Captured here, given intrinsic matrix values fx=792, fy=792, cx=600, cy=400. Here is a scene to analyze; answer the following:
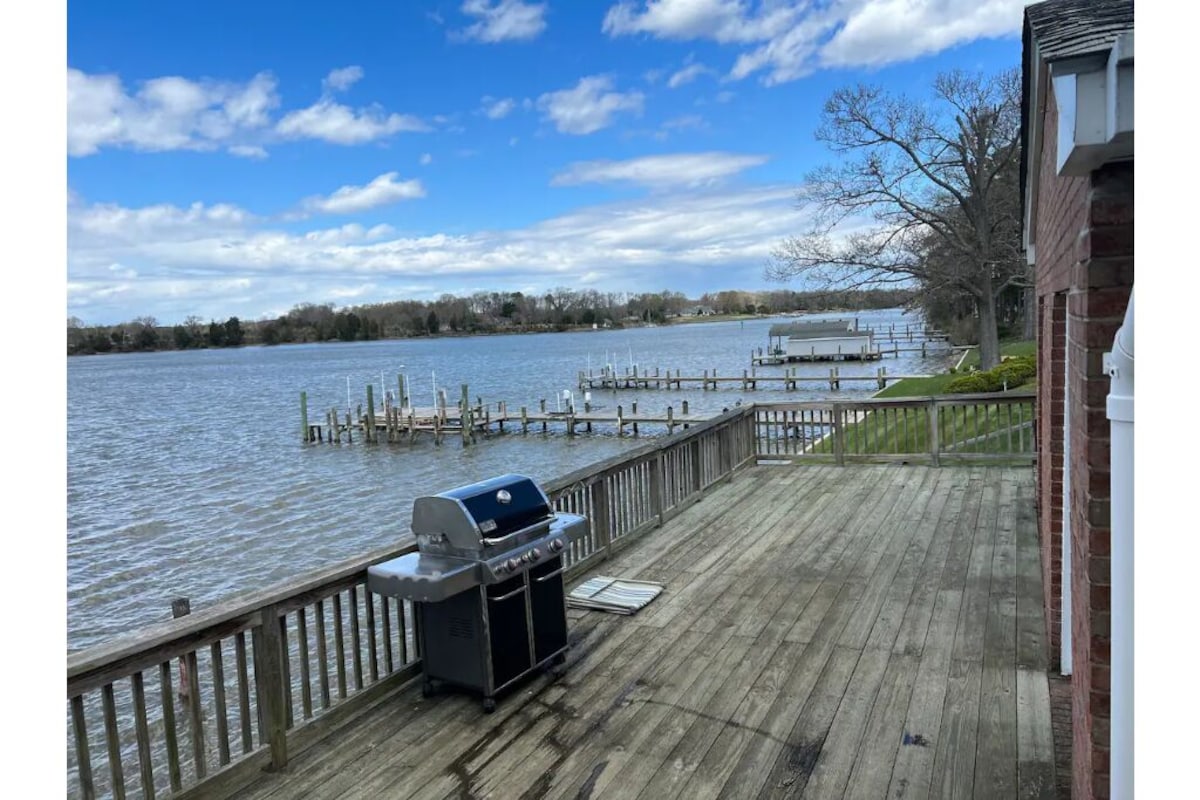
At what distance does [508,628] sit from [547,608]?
0.35 metres

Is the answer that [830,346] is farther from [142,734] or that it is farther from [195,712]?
[142,734]

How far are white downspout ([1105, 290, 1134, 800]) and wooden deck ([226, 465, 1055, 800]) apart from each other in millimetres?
1875

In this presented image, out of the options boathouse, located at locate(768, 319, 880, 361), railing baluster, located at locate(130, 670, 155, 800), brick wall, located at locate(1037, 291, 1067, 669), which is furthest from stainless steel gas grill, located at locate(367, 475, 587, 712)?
boathouse, located at locate(768, 319, 880, 361)

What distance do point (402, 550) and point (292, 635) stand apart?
24.3 feet

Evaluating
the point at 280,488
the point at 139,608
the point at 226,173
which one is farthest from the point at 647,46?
the point at 226,173

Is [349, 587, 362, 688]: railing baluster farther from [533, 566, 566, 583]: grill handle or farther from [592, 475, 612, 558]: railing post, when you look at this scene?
[592, 475, 612, 558]: railing post

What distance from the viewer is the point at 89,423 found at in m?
48.3

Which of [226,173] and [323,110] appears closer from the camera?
[323,110]

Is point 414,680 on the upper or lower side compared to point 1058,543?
lower

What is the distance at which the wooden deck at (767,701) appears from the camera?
11.7 feet

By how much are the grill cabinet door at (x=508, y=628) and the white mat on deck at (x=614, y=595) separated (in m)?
1.30

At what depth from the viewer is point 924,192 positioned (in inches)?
1217
